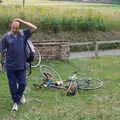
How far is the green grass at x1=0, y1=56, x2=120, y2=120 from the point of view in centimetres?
804

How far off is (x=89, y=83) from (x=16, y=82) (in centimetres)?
291

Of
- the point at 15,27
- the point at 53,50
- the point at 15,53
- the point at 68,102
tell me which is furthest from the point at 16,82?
the point at 53,50

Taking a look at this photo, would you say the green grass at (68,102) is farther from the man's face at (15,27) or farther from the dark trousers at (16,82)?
the man's face at (15,27)

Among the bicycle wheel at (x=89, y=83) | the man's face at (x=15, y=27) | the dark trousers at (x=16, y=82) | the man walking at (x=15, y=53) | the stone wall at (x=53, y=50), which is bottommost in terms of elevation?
the stone wall at (x=53, y=50)

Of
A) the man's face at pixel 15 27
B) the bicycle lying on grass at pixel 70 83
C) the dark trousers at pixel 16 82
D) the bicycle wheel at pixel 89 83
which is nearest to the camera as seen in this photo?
the man's face at pixel 15 27

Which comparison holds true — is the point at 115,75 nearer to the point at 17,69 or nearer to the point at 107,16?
the point at 17,69

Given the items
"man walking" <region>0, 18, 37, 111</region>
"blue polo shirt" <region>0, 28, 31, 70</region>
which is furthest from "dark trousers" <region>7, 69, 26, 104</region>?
"blue polo shirt" <region>0, 28, 31, 70</region>

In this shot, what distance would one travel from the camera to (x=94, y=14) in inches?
1024

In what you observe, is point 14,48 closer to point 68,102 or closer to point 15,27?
point 15,27

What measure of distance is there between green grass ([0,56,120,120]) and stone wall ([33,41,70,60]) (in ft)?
5.43

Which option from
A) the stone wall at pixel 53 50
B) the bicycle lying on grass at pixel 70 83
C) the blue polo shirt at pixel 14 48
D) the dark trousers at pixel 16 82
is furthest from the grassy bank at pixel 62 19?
the blue polo shirt at pixel 14 48

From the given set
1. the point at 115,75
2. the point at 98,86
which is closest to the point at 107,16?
the point at 115,75

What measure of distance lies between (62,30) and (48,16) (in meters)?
1.62

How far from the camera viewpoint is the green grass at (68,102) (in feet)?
26.4
